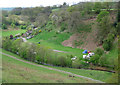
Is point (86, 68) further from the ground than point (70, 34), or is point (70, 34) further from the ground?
point (70, 34)

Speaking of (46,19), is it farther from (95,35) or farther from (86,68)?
(86,68)

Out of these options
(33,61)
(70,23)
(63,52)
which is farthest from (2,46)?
(70,23)

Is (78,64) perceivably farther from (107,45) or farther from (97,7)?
(97,7)

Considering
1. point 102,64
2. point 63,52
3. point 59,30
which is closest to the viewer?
point 102,64

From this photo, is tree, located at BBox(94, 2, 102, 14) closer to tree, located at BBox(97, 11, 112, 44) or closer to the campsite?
the campsite

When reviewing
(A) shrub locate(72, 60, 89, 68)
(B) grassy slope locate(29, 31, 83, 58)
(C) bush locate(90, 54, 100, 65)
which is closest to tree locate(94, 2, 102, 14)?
(B) grassy slope locate(29, 31, 83, 58)

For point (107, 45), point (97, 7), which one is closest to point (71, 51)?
point (107, 45)

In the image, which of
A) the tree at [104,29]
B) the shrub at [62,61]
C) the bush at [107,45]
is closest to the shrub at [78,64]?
the shrub at [62,61]

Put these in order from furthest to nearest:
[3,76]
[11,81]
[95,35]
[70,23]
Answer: [70,23] < [95,35] < [3,76] < [11,81]

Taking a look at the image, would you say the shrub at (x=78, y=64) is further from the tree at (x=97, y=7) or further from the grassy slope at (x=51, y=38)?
the tree at (x=97, y=7)
